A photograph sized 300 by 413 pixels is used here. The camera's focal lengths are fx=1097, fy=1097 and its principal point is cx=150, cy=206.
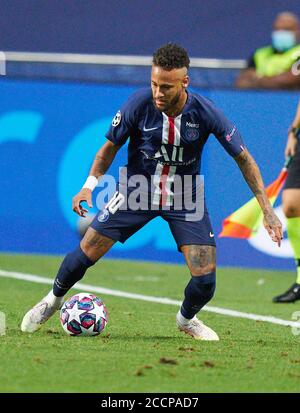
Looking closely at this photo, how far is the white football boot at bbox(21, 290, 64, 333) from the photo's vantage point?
7.68 m

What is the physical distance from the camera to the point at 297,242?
1102 centimetres

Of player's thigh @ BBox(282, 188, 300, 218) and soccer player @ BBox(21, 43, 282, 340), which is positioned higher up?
player's thigh @ BBox(282, 188, 300, 218)

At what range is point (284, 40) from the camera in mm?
14141

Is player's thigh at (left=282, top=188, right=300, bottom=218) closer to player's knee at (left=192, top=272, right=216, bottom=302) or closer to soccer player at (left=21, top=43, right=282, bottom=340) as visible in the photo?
soccer player at (left=21, top=43, right=282, bottom=340)

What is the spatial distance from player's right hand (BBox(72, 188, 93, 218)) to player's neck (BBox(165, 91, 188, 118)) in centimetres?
76

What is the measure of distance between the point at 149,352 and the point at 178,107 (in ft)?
5.52

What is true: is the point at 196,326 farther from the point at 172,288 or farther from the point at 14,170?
the point at 14,170

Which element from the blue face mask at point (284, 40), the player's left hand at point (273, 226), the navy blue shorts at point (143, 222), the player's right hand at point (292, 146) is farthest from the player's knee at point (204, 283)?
the blue face mask at point (284, 40)

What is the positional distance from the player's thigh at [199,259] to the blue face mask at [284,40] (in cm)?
714

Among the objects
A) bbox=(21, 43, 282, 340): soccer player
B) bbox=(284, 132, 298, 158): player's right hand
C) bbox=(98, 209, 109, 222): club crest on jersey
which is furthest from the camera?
bbox=(284, 132, 298, 158): player's right hand

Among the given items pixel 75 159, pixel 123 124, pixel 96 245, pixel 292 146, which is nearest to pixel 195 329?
pixel 96 245

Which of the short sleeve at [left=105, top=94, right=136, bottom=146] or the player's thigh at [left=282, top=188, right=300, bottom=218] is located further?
the player's thigh at [left=282, top=188, right=300, bottom=218]

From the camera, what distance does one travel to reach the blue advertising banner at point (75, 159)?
1294 centimetres

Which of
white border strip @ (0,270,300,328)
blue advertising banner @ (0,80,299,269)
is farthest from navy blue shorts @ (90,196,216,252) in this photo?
blue advertising banner @ (0,80,299,269)
